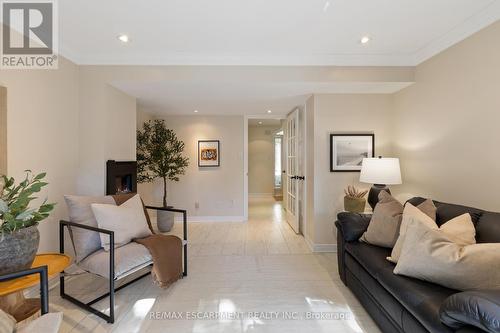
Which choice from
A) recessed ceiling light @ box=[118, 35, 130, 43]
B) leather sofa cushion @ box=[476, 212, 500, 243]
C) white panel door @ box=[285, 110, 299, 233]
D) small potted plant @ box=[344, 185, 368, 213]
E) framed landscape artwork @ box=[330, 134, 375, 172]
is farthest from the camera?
white panel door @ box=[285, 110, 299, 233]

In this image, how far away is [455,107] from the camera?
7.61ft

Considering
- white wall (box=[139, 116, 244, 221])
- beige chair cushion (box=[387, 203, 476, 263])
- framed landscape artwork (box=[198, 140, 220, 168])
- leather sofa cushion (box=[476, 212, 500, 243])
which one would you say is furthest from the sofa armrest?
framed landscape artwork (box=[198, 140, 220, 168])

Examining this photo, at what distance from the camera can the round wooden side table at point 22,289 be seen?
1329mm

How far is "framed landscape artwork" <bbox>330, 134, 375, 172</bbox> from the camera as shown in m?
3.27

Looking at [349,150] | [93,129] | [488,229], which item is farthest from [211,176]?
[488,229]

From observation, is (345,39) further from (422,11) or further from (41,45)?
(41,45)

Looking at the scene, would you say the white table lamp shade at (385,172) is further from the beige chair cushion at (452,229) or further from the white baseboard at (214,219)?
the white baseboard at (214,219)

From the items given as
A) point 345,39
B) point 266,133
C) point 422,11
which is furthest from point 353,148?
point 266,133

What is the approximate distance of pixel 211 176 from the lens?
196 inches

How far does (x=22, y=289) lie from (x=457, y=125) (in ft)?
11.7

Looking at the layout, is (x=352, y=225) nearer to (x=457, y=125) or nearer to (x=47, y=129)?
(x=457, y=125)

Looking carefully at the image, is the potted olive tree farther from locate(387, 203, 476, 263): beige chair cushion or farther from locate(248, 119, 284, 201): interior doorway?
locate(248, 119, 284, 201): interior doorway

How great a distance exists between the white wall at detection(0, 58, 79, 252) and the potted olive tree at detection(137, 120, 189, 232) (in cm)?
143

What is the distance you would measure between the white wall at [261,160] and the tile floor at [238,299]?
4929mm
